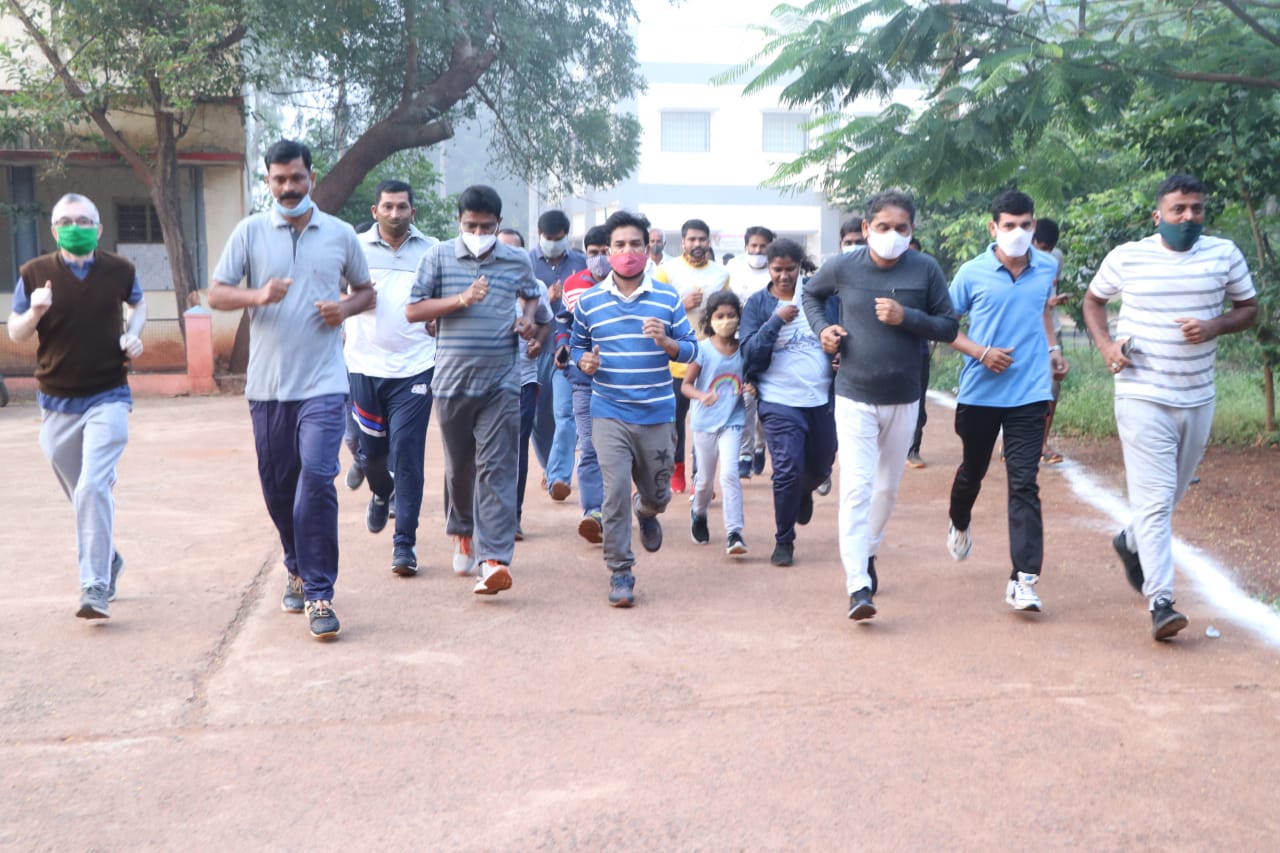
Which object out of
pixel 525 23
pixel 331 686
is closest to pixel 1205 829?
pixel 331 686

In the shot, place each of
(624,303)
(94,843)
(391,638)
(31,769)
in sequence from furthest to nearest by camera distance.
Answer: (624,303), (391,638), (31,769), (94,843)

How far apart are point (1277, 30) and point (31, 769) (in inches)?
324

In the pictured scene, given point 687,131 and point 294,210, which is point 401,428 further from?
point 687,131

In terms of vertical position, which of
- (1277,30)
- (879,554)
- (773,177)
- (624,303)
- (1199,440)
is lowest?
(879,554)

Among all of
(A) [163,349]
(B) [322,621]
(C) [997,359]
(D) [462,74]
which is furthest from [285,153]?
(D) [462,74]

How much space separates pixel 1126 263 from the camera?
6.03 metres

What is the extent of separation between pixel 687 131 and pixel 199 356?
89.4ft

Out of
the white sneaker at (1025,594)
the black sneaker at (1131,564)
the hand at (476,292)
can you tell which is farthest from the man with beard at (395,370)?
the black sneaker at (1131,564)

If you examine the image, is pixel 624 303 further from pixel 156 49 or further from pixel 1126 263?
pixel 156 49

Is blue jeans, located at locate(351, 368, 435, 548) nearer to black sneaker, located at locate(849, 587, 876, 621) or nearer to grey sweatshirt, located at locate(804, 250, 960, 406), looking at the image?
grey sweatshirt, located at locate(804, 250, 960, 406)

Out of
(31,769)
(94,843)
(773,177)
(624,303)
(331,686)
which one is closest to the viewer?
(94,843)

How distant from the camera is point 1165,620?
18.5 feet

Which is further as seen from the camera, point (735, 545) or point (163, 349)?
point (163, 349)

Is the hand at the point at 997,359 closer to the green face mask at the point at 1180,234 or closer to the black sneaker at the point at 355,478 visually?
the green face mask at the point at 1180,234
